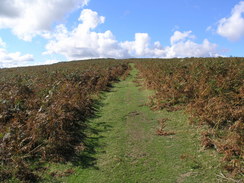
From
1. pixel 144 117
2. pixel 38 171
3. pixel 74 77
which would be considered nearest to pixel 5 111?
pixel 38 171

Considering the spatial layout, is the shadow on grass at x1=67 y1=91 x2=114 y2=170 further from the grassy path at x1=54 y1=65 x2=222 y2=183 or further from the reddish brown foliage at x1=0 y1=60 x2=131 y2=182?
the reddish brown foliage at x1=0 y1=60 x2=131 y2=182

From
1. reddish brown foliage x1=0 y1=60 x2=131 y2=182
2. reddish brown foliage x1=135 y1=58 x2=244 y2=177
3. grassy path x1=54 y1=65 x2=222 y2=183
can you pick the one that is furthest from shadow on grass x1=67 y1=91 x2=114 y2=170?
reddish brown foliage x1=135 y1=58 x2=244 y2=177

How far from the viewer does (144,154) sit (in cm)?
577

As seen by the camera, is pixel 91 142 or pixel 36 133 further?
pixel 91 142

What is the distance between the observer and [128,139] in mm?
6824

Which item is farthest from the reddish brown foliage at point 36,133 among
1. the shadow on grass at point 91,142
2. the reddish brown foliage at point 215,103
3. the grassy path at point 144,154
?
Answer: the reddish brown foliage at point 215,103

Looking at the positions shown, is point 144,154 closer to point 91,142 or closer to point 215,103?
point 91,142

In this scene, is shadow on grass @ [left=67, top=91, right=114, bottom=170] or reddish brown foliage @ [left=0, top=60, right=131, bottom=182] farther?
shadow on grass @ [left=67, top=91, right=114, bottom=170]

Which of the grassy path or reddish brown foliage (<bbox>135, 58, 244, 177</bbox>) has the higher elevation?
reddish brown foliage (<bbox>135, 58, 244, 177</bbox>)

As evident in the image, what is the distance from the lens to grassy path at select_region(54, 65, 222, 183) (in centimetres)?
476

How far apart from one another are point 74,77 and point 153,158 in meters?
12.9

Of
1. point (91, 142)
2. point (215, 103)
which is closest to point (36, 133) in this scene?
point (91, 142)

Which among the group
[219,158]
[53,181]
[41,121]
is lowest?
[53,181]

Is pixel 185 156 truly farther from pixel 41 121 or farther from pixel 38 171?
pixel 41 121
